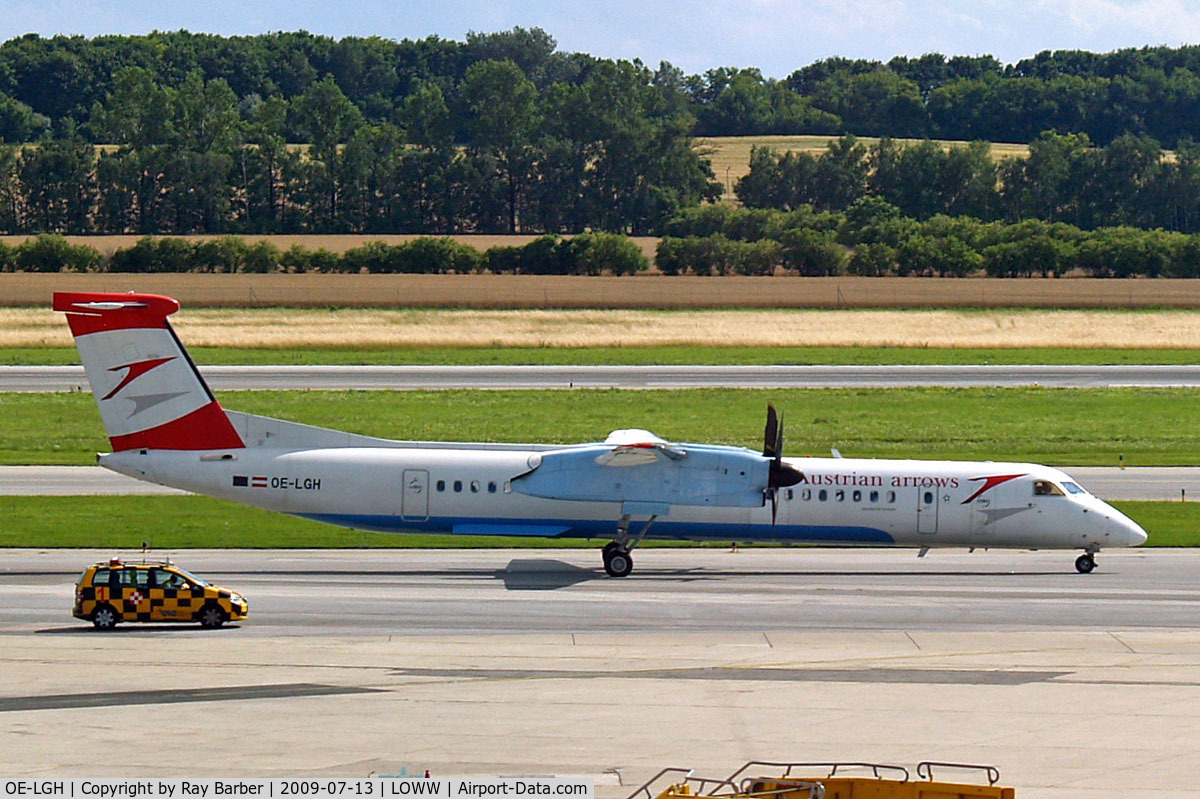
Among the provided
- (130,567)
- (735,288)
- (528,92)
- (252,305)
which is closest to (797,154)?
(528,92)

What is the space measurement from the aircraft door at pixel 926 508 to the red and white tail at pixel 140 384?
1628 cm

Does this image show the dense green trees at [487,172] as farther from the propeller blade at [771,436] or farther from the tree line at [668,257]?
the propeller blade at [771,436]

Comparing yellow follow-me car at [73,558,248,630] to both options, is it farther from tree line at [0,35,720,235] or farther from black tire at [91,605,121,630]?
tree line at [0,35,720,235]

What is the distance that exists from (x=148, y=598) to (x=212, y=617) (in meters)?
1.29

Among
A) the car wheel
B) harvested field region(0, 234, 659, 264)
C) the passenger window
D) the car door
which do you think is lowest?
the car wheel

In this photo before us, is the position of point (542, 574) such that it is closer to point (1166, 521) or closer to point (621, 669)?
point (621, 669)

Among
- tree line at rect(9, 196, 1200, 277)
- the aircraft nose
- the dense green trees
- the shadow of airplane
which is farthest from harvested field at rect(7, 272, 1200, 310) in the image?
the aircraft nose

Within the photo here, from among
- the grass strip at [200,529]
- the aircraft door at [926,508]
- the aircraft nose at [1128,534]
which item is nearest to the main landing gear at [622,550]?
the grass strip at [200,529]

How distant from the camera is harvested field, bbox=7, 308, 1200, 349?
91125 mm

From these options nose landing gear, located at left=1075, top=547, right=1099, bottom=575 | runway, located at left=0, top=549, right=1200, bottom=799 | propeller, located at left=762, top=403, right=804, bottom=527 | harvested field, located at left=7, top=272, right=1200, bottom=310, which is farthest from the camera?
harvested field, located at left=7, top=272, right=1200, bottom=310

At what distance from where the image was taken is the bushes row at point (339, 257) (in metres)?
126

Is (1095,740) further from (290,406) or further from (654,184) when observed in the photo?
(654,184)

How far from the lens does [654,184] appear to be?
16400cm
